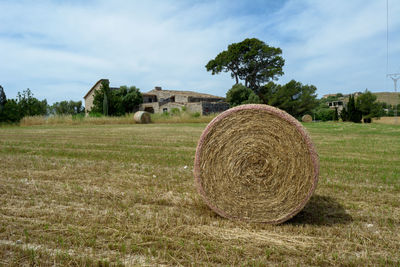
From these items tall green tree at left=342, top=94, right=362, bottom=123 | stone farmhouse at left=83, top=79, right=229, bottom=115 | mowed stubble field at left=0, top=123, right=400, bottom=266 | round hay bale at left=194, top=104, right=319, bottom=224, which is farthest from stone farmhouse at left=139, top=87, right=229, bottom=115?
round hay bale at left=194, top=104, right=319, bottom=224

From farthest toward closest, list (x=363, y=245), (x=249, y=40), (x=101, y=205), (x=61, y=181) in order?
(x=249, y=40)
(x=61, y=181)
(x=101, y=205)
(x=363, y=245)

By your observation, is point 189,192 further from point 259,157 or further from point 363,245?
point 363,245

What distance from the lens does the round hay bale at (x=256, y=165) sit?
366cm

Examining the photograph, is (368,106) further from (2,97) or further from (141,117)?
(2,97)

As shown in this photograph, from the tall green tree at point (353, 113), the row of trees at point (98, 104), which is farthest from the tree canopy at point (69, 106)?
the tall green tree at point (353, 113)

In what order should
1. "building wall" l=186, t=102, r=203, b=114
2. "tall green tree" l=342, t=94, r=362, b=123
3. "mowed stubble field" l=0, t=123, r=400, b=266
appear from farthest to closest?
"building wall" l=186, t=102, r=203, b=114 < "tall green tree" l=342, t=94, r=362, b=123 < "mowed stubble field" l=0, t=123, r=400, b=266

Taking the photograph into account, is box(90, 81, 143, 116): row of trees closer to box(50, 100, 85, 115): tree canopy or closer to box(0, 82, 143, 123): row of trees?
box(0, 82, 143, 123): row of trees

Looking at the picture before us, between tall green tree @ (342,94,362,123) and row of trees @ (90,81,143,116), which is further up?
row of trees @ (90,81,143,116)

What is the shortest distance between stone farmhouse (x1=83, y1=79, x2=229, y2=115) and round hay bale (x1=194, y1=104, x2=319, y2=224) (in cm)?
3395

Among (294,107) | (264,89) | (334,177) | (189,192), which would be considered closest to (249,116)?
(189,192)

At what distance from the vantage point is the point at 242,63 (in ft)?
181

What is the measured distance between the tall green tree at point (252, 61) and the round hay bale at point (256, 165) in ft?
170

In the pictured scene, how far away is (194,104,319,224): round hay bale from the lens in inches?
144

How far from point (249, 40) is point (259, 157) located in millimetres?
54022
